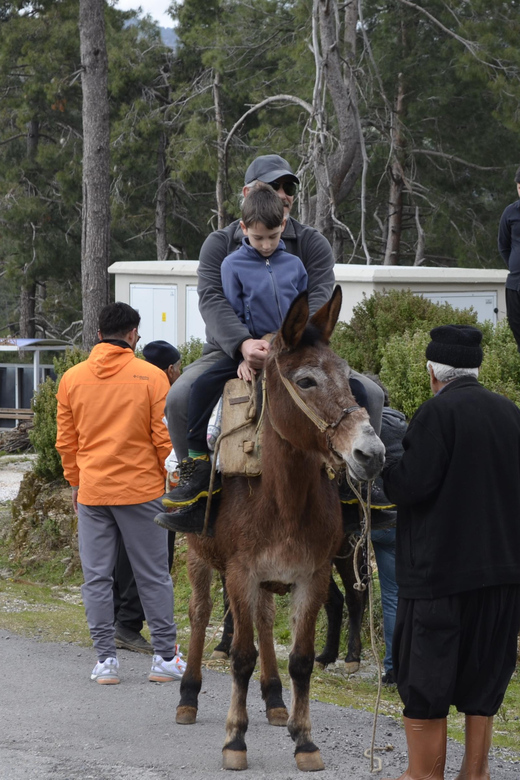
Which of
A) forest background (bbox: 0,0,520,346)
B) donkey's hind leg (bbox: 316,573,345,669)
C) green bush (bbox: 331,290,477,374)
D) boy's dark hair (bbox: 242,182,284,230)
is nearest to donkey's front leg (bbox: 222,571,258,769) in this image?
boy's dark hair (bbox: 242,182,284,230)

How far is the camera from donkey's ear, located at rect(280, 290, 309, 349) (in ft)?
15.1

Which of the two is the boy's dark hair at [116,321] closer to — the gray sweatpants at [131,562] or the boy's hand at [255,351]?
the gray sweatpants at [131,562]

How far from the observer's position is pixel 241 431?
17.5 ft

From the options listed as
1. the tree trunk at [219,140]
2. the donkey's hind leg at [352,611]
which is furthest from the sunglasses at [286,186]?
the tree trunk at [219,140]

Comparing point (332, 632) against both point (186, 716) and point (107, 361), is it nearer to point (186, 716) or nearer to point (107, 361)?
point (186, 716)

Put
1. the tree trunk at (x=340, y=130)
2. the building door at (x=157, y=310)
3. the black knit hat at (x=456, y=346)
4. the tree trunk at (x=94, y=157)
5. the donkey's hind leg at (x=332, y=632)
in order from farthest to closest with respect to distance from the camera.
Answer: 1. the building door at (x=157, y=310)
2. the tree trunk at (x=94, y=157)
3. the tree trunk at (x=340, y=130)
4. the donkey's hind leg at (x=332, y=632)
5. the black knit hat at (x=456, y=346)

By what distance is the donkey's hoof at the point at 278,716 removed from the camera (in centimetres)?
586

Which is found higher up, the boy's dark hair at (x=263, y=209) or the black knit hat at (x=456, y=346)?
the boy's dark hair at (x=263, y=209)

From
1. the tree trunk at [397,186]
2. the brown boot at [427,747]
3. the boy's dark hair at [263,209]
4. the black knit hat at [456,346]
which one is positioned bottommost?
the brown boot at [427,747]

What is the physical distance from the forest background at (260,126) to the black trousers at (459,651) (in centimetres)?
1079

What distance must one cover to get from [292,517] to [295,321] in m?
1.05

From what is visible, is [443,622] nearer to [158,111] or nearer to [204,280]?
[204,280]

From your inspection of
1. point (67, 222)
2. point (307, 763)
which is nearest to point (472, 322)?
point (307, 763)

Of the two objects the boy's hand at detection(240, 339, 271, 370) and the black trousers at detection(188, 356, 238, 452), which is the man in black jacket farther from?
the black trousers at detection(188, 356, 238, 452)
